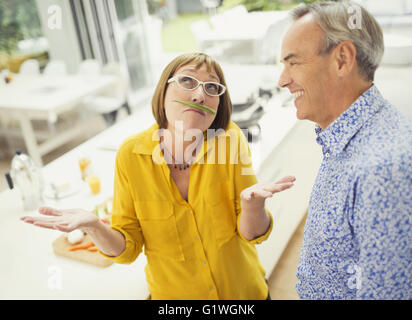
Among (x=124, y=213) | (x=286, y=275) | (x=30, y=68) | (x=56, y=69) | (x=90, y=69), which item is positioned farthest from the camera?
(x=30, y=68)

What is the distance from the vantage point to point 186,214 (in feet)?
3.50

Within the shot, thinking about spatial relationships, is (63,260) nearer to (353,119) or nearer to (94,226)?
(94,226)

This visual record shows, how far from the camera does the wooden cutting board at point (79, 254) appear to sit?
50.6 inches

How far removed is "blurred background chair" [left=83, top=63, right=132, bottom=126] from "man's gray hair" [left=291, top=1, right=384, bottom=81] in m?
3.25

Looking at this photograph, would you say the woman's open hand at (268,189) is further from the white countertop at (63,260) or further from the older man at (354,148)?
the white countertop at (63,260)

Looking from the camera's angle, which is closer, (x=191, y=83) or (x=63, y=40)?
(x=191, y=83)

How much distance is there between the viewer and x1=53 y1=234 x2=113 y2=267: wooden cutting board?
128 cm

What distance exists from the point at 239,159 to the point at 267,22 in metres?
1.01

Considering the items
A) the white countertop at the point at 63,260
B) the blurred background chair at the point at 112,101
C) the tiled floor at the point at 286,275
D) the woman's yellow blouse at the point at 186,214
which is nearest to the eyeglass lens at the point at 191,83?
the woman's yellow blouse at the point at 186,214

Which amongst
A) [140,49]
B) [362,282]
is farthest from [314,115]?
[140,49]

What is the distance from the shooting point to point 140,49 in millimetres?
4934

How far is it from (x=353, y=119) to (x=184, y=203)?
0.51 m

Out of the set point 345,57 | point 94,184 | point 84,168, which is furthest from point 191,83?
point 84,168

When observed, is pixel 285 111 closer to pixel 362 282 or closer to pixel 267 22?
pixel 267 22
